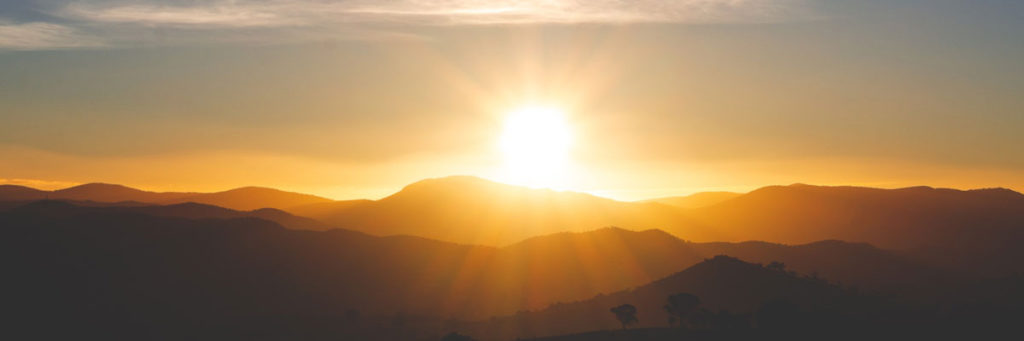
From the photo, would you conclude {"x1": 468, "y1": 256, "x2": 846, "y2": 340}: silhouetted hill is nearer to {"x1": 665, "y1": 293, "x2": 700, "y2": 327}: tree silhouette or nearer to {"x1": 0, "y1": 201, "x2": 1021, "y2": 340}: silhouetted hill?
{"x1": 0, "y1": 201, "x2": 1021, "y2": 340}: silhouetted hill

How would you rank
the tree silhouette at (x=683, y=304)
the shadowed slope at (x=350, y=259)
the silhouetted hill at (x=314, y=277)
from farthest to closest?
the shadowed slope at (x=350, y=259) < the silhouetted hill at (x=314, y=277) < the tree silhouette at (x=683, y=304)

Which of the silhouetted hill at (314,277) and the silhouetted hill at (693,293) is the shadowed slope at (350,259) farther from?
the silhouetted hill at (693,293)

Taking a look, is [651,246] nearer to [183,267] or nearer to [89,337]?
[183,267]

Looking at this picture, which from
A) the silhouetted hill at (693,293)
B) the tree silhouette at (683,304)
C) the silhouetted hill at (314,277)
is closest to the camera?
the tree silhouette at (683,304)

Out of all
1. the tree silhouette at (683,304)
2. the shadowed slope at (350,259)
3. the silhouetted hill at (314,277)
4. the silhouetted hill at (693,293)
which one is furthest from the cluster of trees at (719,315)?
the shadowed slope at (350,259)

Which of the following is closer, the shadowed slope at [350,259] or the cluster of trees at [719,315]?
the cluster of trees at [719,315]

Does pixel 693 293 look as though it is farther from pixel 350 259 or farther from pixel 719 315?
pixel 350 259

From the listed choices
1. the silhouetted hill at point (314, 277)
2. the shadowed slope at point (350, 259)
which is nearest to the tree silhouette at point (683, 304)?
the silhouetted hill at point (314, 277)

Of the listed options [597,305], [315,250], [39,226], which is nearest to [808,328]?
[597,305]

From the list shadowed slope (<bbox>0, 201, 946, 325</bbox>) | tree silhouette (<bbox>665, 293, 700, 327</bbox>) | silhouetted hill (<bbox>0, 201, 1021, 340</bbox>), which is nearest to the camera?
tree silhouette (<bbox>665, 293, 700, 327</bbox>)

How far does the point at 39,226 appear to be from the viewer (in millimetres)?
131500

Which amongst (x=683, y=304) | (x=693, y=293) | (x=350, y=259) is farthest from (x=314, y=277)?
(x=683, y=304)

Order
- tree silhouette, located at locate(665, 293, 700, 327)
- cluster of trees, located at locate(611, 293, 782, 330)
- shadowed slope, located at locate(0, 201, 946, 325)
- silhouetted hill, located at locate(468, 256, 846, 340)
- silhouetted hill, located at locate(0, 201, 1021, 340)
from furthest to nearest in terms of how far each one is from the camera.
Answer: shadowed slope, located at locate(0, 201, 946, 325) < silhouetted hill, located at locate(0, 201, 1021, 340) < silhouetted hill, located at locate(468, 256, 846, 340) < tree silhouette, located at locate(665, 293, 700, 327) < cluster of trees, located at locate(611, 293, 782, 330)

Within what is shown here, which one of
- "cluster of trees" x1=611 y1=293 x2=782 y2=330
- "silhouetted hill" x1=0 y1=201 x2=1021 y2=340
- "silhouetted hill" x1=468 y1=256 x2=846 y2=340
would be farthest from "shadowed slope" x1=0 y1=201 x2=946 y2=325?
"cluster of trees" x1=611 y1=293 x2=782 y2=330
